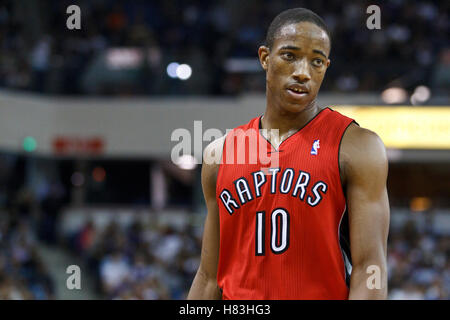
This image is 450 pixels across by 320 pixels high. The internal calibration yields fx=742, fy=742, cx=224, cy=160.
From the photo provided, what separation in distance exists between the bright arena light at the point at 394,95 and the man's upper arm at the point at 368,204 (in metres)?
11.3

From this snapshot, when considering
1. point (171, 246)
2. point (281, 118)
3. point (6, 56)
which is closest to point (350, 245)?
point (281, 118)

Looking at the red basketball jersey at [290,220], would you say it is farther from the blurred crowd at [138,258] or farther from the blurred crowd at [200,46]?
the blurred crowd at [200,46]

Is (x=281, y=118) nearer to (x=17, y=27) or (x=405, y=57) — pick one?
(x=405, y=57)

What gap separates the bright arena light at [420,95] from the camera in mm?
13594

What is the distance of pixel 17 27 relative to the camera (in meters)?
16.4

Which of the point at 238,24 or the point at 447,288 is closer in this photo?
the point at 447,288

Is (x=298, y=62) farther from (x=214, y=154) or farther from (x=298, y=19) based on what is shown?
(x=214, y=154)

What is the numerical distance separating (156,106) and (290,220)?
42.7ft

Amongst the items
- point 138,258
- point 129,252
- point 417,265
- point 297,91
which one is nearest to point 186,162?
point 129,252

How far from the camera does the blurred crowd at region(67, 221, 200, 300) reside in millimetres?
10680

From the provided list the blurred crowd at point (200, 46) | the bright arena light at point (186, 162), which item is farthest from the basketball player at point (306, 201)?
the bright arena light at point (186, 162)

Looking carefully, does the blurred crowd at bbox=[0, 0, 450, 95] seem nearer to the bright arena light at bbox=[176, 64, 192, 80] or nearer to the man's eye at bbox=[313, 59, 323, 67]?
the bright arena light at bbox=[176, 64, 192, 80]

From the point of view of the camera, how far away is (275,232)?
2801 millimetres

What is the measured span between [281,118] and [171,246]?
10017 mm
